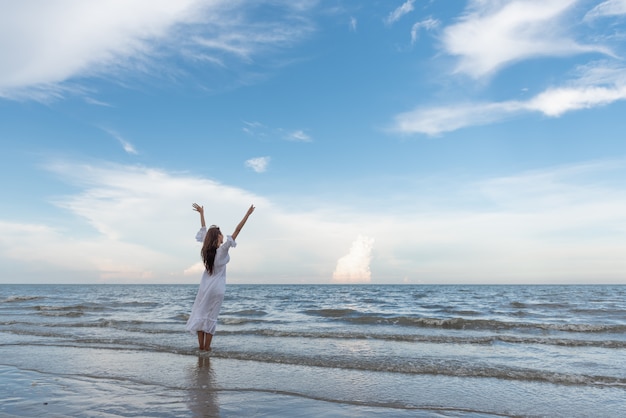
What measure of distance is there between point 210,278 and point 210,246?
67 centimetres

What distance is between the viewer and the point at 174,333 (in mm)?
12977

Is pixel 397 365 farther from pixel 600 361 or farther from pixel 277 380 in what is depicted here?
pixel 600 361

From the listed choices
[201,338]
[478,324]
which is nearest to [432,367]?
[201,338]

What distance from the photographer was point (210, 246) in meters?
8.11

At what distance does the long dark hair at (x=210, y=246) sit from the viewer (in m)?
8.11

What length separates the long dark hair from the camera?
26.6 ft

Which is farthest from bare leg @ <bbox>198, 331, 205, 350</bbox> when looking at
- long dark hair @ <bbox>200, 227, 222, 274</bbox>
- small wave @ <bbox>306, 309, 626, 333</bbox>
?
small wave @ <bbox>306, 309, 626, 333</bbox>

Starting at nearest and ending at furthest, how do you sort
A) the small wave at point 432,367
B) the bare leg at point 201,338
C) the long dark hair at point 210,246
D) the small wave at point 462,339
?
the small wave at point 432,367 < the long dark hair at point 210,246 < the bare leg at point 201,338 < the small wave at point 462,339

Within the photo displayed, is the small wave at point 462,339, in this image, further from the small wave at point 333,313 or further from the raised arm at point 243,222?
the small wave at point 333,313

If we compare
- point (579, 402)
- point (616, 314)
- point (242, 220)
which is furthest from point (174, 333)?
point (616, 314)

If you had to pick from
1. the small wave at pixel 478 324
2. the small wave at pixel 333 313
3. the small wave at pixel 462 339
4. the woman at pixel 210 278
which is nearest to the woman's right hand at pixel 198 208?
the woman at pixel 210 278

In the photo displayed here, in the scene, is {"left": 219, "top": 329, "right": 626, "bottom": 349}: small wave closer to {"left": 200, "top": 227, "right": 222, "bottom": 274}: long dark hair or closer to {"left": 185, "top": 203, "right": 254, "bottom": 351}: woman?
{"left": 185, "top": 203, "right": 254, "bottom": 351}: woman

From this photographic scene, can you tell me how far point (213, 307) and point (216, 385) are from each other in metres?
2.08

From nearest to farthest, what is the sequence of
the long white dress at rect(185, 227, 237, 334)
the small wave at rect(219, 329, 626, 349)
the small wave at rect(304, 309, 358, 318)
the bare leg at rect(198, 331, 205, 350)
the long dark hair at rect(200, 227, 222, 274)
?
1. the long dark hair at rect(200, 227, 222, 274)
2. the long white dress at rect(185, 227, 237, 334)
3. the bare leg at rect(198, 331, 205, 350)
4. the small wave at rect(219, 329, 626, 349)
5. the small wave at rect(304, 309, 358, 318)
